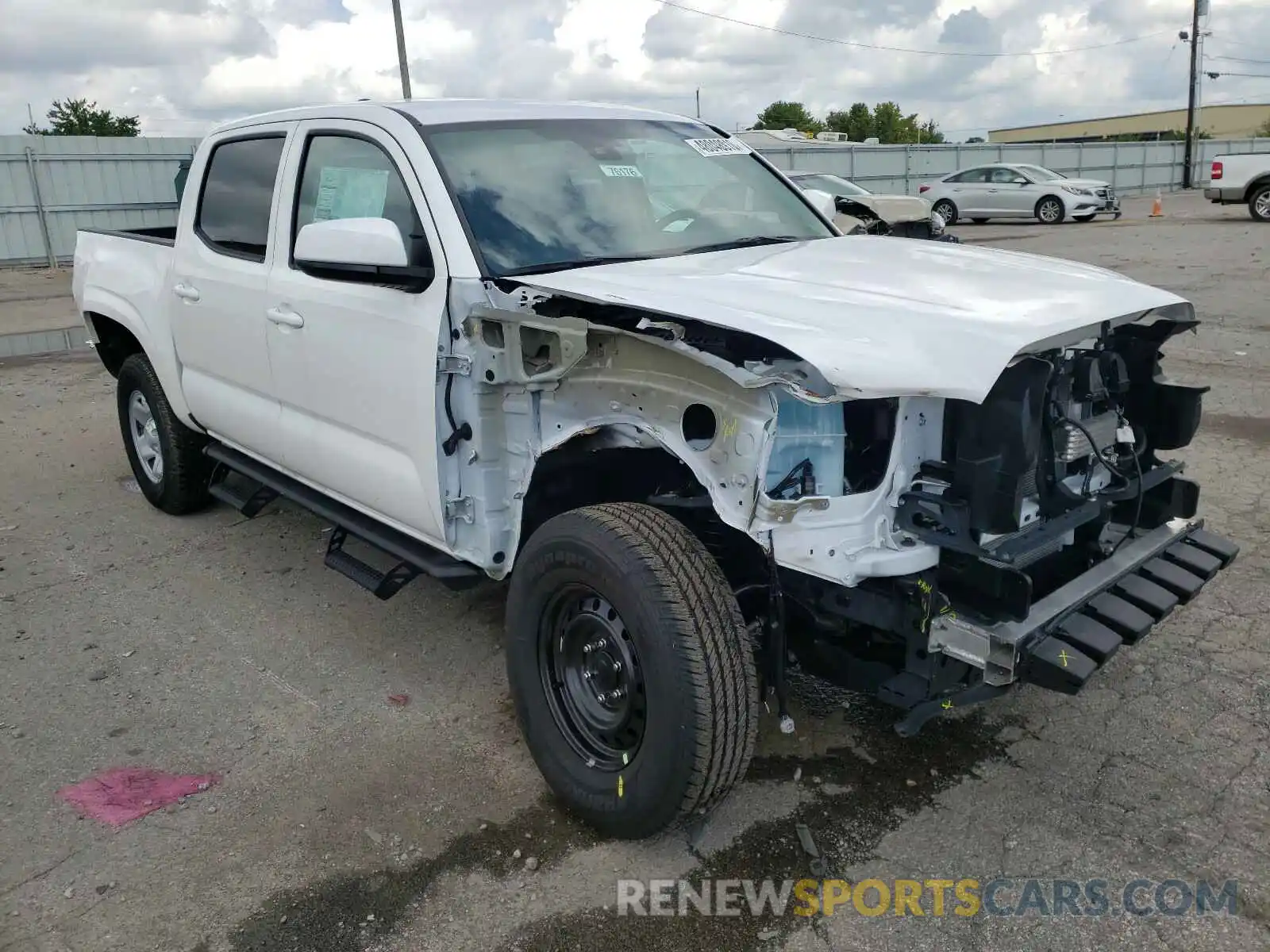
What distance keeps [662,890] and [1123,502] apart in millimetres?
1864

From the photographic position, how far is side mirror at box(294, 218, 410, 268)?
10.7 ft

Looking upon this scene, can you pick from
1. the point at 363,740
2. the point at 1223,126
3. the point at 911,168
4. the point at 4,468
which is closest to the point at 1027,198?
the point at 911,168

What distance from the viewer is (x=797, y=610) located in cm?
300

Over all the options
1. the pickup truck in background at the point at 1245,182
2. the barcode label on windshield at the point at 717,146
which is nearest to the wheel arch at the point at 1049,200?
the pickup truck in background at the point at 1245,182

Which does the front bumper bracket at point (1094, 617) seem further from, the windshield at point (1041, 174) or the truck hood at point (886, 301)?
the windshield at point (1041, 174)

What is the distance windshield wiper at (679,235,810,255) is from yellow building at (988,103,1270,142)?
96.0 metres

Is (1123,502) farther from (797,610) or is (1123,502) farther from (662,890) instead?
(662,890)

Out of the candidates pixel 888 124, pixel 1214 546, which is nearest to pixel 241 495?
pixel 1214 546

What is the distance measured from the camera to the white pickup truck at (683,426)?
8.63 ft

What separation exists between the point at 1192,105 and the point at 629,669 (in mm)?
43080

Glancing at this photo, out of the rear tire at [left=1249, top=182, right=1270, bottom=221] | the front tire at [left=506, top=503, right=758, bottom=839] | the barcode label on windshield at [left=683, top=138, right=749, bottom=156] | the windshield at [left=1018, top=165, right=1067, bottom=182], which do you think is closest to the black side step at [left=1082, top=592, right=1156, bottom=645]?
the front tire at [left=506, top=503, right=758, bottom=839]

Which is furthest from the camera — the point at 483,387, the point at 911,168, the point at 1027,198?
the point at 911,168

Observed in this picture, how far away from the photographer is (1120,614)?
9.68ft

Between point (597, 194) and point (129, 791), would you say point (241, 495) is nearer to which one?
point (129, 791)
